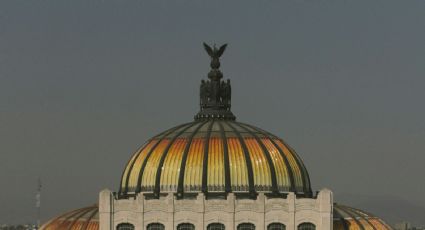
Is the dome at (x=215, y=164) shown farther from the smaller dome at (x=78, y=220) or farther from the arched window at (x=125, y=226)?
the smaller dome at (x=78, y=220)

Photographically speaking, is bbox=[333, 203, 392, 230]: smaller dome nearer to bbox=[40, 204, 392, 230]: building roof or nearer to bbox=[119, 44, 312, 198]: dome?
bbox=[40, 204, 392, 230]: building roof

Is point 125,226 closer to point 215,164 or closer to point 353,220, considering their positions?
point 215,164

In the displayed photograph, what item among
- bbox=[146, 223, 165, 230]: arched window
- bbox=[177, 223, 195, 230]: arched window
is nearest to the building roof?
bbox=[146, 223, 165, 230]: arched window

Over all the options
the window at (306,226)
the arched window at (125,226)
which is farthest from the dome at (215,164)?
the window at (306,226)

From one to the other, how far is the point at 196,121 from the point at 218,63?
6.69m

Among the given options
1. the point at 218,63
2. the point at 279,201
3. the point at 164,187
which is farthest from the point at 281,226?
the point at 218,63

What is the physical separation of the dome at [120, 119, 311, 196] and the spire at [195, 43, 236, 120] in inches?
184

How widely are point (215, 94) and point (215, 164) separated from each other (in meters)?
12.6

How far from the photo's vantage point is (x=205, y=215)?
4823 inches

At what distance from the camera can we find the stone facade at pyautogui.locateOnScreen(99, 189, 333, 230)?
123 m

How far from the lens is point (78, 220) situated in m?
138

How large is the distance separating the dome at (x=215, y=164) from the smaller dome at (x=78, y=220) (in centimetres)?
682

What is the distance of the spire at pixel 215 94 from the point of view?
136125mm

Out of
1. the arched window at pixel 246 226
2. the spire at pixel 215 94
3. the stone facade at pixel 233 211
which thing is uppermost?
the spire at pixel 215 94
